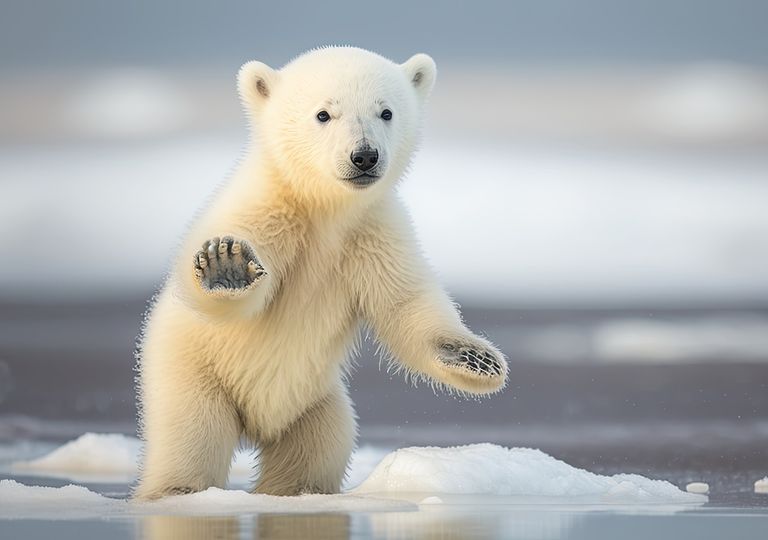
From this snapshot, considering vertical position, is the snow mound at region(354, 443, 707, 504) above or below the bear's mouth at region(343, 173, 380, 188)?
below

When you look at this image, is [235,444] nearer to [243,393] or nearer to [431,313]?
[243,393]

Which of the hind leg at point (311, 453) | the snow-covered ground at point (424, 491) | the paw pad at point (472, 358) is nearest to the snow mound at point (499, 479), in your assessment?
the snow-covered ground at point (424, 491)

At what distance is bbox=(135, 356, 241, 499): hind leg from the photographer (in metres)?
5.52

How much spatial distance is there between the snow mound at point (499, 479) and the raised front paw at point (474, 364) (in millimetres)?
719

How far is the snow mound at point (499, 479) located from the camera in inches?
229

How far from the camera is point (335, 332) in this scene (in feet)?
18.7

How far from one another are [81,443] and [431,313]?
3090 mm

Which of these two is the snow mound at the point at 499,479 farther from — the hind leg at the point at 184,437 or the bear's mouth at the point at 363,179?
the bear's mouth at the point at 363,179

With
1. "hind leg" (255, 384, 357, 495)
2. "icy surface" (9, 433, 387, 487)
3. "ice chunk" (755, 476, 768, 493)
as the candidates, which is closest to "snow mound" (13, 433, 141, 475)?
"icy surface" (9, 433, 387, 487)

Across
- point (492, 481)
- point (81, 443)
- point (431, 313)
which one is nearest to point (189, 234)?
point (431, 313)

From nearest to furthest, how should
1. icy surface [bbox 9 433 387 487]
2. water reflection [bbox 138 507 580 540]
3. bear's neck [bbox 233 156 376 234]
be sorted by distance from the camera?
water reflection [bbox 138 507 580 540], bear's neck [bbox 233 156 376 234], icy surface [bbox 9 433 387 487]

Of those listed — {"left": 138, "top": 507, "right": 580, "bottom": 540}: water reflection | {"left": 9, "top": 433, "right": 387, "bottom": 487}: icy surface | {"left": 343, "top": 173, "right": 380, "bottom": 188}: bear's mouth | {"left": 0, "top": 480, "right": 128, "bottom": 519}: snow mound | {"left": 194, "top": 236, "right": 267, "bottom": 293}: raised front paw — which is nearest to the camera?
{"left": 138, "top": 507, "right": 580, "bottom": 540}: water reflection

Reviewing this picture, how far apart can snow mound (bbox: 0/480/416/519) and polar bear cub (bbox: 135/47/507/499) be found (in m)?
0.32

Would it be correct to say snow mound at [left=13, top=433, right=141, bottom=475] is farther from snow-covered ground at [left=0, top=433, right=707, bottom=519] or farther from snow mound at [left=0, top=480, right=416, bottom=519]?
snow mound at [left=0, top=480, right=416, bottom=519]
